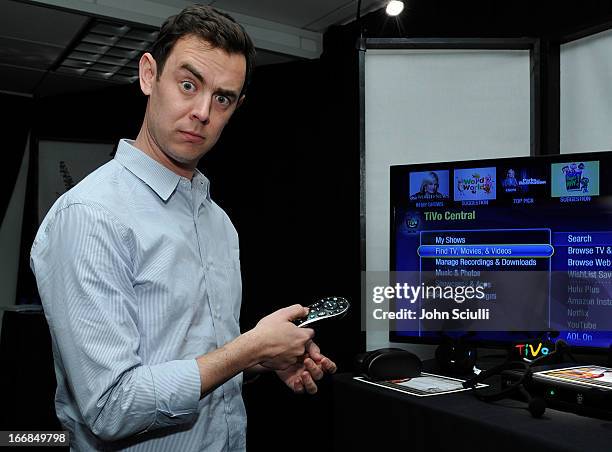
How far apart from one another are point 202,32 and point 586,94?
1363mm

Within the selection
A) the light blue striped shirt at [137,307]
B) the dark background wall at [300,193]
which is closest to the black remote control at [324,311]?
the light blue striped shirt at [137,307]

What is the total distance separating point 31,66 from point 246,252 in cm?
226

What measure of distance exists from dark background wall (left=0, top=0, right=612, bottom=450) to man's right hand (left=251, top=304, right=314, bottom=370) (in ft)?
7.63

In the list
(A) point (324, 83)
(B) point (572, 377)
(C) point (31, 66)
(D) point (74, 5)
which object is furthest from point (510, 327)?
(C) point (31, 66)

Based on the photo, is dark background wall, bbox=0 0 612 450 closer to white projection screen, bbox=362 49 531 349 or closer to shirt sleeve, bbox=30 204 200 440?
white projection screen, bbox=362 49 531 349

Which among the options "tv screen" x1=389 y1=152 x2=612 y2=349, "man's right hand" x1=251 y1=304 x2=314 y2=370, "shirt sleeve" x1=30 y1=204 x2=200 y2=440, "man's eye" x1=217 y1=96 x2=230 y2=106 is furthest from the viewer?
"tv screen" x1=389 y1=152 x2=612 y2=349

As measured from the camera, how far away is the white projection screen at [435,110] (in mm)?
1916

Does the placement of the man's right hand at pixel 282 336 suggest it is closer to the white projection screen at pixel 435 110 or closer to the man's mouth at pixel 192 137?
the man's mouth at pixel 192 137

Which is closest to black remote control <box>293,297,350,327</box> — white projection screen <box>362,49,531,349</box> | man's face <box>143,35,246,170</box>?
man's face <box>143,35,246,170</box>

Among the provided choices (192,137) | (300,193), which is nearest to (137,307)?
(192,137)

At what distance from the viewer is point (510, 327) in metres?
1.50

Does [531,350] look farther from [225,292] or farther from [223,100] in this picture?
[223,100]

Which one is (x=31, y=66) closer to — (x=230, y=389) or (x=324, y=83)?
(x=324, y=83)

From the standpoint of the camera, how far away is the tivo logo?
1426 millimetres
